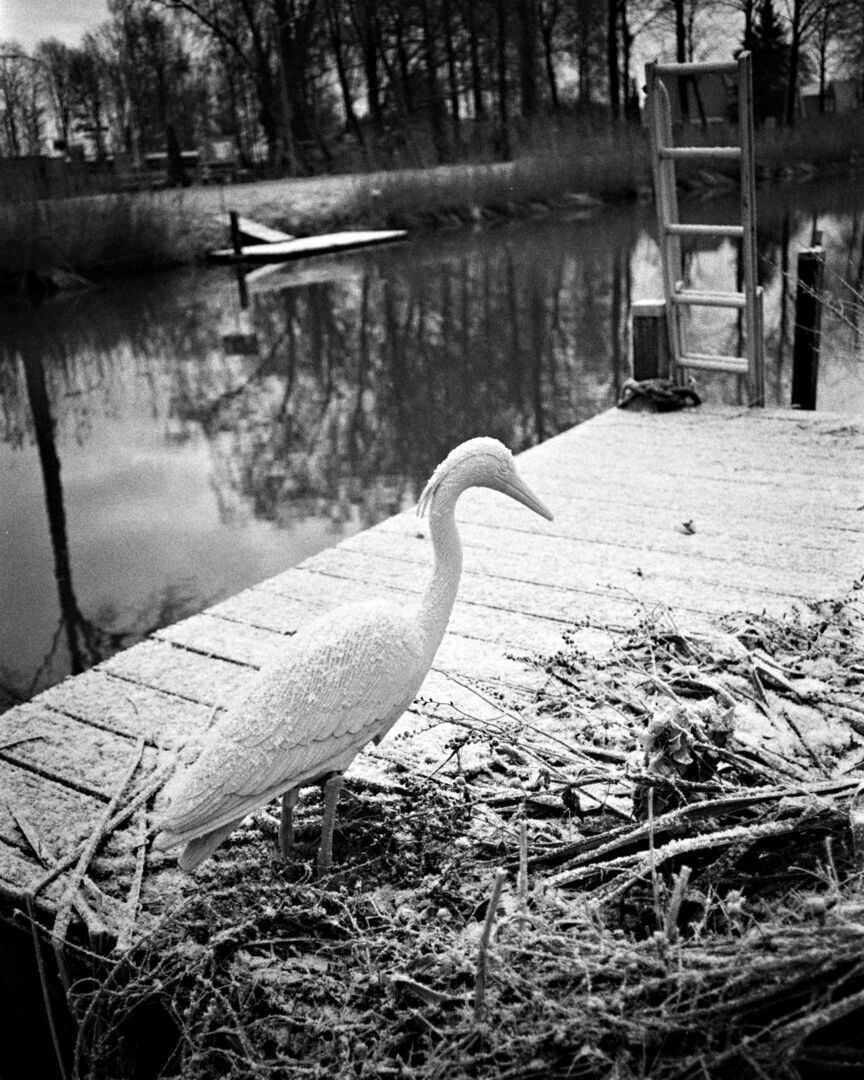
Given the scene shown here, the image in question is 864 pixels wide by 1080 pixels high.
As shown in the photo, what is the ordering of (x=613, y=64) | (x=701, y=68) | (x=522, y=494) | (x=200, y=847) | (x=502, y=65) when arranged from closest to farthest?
(x=200, y=847) → (x=522, y=494) → (x=701, y=68) → (x=613, y=64) → (x=502, y=65)

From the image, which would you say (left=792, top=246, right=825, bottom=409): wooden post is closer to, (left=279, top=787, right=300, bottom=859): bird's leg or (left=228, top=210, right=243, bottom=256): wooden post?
(left=279, top=787, right=300, bottom=859): bird's leg

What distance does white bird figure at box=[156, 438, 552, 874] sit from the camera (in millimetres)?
2383

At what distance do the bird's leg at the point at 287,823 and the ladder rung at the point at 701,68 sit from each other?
5336mm

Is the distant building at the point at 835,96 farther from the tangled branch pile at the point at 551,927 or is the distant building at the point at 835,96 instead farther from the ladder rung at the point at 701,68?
the tangled branch pile at the point at 551,927

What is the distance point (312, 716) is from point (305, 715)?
2cm

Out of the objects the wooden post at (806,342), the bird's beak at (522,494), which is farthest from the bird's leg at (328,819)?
the wooden post at (806,342)

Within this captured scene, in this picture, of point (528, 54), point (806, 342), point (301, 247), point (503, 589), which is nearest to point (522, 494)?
point (503, 589)

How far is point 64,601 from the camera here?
654cm

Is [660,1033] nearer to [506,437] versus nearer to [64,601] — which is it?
[64,601]

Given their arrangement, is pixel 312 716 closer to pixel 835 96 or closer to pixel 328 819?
pixel 328 819

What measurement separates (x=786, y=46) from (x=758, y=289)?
3373 cm

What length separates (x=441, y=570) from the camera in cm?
278

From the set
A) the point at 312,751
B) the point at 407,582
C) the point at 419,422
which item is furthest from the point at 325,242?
the point at 312,751

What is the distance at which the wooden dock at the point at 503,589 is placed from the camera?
10.5 feet
